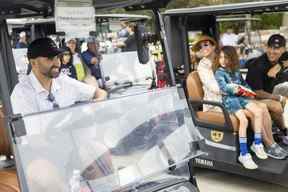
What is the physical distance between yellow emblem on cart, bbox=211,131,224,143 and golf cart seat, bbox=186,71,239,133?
37 mm

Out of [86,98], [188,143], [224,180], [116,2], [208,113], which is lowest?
[224,180]

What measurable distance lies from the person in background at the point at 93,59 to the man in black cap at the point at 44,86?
263cm

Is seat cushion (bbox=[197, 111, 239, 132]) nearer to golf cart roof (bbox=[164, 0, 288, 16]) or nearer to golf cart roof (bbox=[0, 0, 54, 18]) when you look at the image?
golf cart roof (bbox=[164, 0, 288, 16])

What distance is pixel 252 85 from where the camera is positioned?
5.12 meters

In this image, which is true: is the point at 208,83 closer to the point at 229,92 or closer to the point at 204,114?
the point at 229,92

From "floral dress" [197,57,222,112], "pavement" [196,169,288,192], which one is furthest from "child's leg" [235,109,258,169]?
"pavement" [196,169,288,192]

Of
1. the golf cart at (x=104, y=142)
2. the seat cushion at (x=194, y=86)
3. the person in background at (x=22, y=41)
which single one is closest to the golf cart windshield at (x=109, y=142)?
the golf cart at (x=104, y=142)

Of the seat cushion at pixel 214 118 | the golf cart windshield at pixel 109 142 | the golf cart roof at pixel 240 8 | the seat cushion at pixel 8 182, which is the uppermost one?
the golf cart roof at pixel 240 8

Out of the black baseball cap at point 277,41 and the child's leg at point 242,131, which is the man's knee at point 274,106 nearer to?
the child's leg at point 242,131

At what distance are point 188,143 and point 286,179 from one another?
6.21ft

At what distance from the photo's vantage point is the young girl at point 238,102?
4258 mm

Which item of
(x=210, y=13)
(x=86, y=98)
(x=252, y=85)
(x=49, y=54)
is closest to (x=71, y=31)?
(x=49, y=54)

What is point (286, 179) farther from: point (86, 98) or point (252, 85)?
point (86, 98)

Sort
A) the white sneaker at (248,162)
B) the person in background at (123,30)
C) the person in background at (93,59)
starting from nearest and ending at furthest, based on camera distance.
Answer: the white sneaker at (248,162)
the person in background at (93,59)
the person in background at (123,30)
